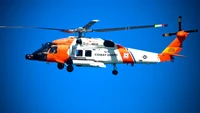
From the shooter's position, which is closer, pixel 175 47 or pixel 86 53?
pixel 86 53

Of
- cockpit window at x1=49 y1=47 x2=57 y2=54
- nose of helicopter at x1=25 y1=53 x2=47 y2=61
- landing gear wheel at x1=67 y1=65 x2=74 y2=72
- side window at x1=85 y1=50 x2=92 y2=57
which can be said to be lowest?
landing gear wheel at x1=67 y1=65 x2=74 y2=72

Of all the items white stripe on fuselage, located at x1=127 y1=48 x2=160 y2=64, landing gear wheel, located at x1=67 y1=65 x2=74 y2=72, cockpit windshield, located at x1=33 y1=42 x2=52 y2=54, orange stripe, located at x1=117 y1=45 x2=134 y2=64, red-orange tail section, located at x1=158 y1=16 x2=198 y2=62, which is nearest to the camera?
landing gear wheel, located at x1=67 y1=65 x2=74 y2=72

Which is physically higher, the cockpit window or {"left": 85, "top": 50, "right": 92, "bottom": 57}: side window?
the cockpit window

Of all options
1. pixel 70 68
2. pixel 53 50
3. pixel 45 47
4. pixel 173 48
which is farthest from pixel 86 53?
pixel 173 48

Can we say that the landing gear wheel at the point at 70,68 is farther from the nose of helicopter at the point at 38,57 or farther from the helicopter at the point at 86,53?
the nose of helicopter at the point at 38,57

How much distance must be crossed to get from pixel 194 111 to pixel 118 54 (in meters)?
137

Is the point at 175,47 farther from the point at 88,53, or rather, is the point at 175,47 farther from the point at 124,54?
the point at 88,53

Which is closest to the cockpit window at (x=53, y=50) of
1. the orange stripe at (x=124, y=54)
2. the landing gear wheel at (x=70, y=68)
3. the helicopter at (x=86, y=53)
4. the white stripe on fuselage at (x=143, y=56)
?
the helicopter at (x=86, y=53)

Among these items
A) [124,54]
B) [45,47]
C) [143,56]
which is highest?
[45,47]

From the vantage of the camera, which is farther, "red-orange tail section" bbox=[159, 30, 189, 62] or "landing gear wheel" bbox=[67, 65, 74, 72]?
"red-orange tail section" bbox=[159, 30, 189, 62]

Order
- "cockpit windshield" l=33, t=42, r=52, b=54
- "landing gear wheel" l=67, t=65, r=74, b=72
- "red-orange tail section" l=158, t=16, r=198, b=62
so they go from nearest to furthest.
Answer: "landing gear wheel" l=67, t=65, r=74, b=72 → "cockpit windshield" l=33, t=42, r=52, b=54 → "red-orange tail section" l=158, t=16, r=198, b=62

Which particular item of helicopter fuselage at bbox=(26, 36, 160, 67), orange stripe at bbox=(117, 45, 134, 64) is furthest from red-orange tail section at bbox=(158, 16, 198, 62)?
orange stripe at bbox=(117, 45, 134, 64)

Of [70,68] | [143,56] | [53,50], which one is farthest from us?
[143,56]

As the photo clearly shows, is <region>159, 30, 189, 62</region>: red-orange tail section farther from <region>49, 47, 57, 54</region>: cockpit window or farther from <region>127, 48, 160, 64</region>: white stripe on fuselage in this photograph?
<region>49, 47, 57, 54</region>: cockpit window
